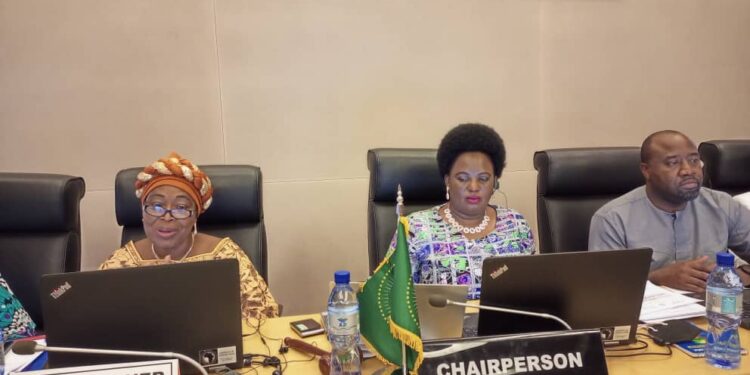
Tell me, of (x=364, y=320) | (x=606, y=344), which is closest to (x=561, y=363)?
(x=606, y=344)

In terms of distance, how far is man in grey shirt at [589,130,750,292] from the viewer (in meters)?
1.96

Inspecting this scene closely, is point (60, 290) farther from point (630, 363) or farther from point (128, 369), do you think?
point (630, 363)

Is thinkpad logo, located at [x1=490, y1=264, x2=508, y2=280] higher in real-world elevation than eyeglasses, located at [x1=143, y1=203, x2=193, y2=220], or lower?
lower

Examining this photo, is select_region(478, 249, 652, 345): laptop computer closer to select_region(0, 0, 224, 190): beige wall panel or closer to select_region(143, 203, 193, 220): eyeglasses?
select_region(143, 203, 193, 220): eyeglasses

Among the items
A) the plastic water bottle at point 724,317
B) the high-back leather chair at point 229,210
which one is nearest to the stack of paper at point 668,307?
the plastic water bottle at point 724,317

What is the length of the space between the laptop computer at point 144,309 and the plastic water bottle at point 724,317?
42.3 inches

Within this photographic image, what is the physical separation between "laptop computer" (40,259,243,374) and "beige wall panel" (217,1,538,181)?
168 centimetres

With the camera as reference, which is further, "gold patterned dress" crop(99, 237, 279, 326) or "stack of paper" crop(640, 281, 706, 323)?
"gold patterned dress" crop(99, 237, 279, 326)

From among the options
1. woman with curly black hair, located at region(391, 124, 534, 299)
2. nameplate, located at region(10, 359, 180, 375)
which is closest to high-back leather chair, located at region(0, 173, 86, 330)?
nameplate, located at region(10, 359, 180, 375)

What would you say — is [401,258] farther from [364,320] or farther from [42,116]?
[42,116]

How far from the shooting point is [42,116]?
250 centimetres

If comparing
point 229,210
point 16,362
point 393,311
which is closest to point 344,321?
point 393,311

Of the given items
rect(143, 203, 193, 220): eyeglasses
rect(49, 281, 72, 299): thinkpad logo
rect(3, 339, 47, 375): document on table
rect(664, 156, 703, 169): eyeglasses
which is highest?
rect(664, 156, 703, 169): eyeglasses

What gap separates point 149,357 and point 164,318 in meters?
0.08
